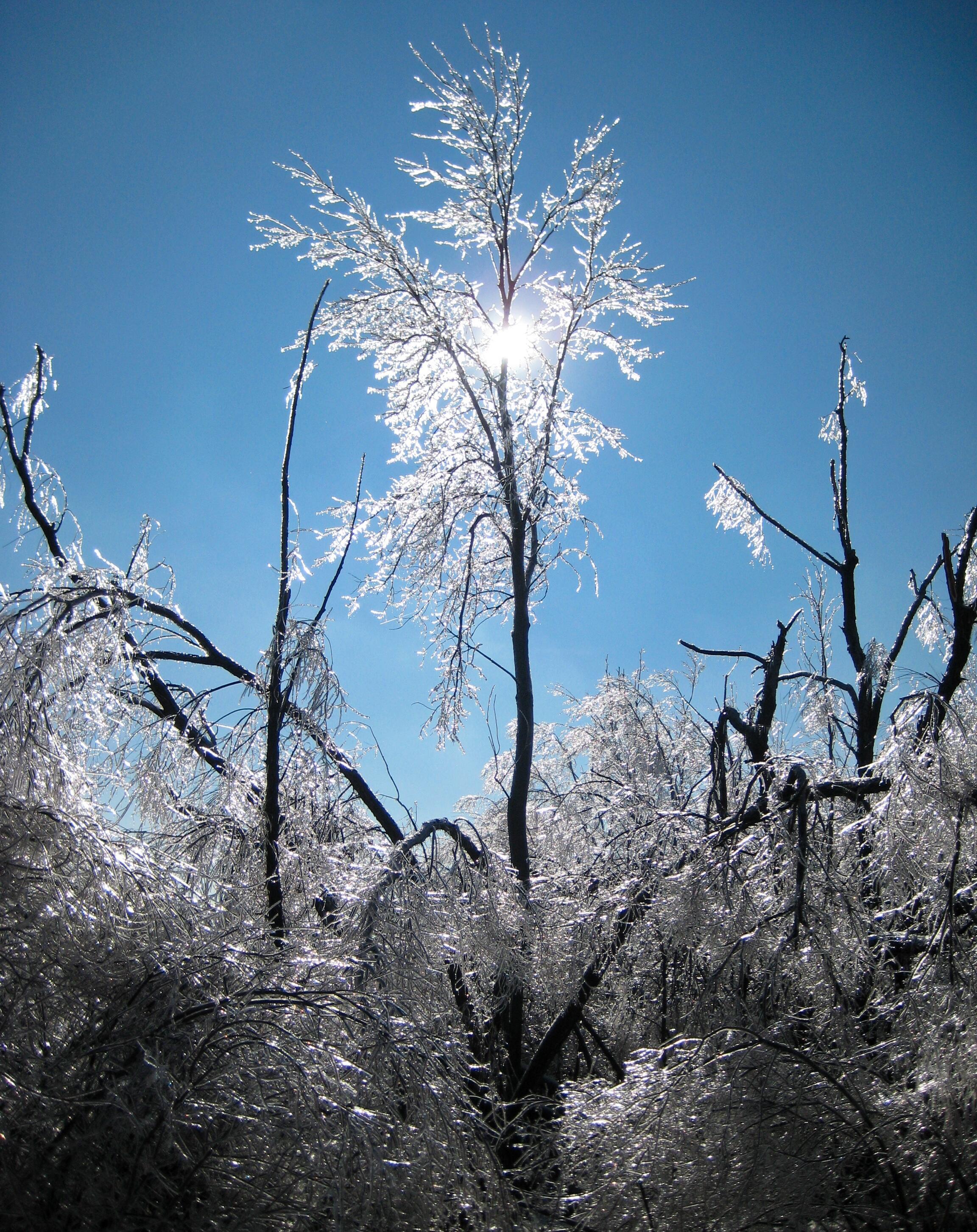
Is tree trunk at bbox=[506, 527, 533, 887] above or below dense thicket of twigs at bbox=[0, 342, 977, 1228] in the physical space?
above

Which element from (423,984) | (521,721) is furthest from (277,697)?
(521,721)

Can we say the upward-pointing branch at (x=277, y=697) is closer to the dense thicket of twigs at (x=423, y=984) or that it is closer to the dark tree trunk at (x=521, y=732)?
the dense thicket of twigs at (x=423, y=984)

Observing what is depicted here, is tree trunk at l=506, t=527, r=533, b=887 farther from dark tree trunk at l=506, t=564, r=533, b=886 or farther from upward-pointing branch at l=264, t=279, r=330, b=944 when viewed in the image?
upward-pointing branch at l=264, t=279, r=330, b=944

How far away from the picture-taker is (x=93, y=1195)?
204 cm

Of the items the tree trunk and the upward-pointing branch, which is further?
the tree trunk

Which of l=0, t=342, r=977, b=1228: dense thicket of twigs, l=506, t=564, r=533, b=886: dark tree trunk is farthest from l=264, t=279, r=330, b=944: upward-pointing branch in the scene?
l=506, t=564, r=533, b=886: dark tree trunk

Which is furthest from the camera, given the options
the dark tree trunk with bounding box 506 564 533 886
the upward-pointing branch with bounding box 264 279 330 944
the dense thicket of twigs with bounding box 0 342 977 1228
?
the dark tree trunk with bounding box 506 564 533 886

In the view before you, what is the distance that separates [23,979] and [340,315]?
5871 millimetres

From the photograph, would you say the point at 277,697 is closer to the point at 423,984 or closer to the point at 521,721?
the point at 423,984

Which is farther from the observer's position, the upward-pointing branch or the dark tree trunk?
the dark tree trunk

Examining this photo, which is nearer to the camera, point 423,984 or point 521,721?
point 423,984

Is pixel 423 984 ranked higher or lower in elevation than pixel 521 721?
lower

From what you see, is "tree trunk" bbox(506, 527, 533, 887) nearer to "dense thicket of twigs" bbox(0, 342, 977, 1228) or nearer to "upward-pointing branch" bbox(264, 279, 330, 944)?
"dense thicket of twigs" bbox(0, 342, 977, 1228)

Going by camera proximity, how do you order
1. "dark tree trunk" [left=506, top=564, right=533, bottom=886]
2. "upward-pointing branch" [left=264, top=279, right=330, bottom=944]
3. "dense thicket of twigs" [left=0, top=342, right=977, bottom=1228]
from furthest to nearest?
"dark tree trunk" [left=506, top=564, right=533, bottom=886] < "upward-pointing branch" [left=264, top=279, right=330, bottom=944] < "dense thicket of twigs" [left=0, top=342, right=977, bottom=1228]
